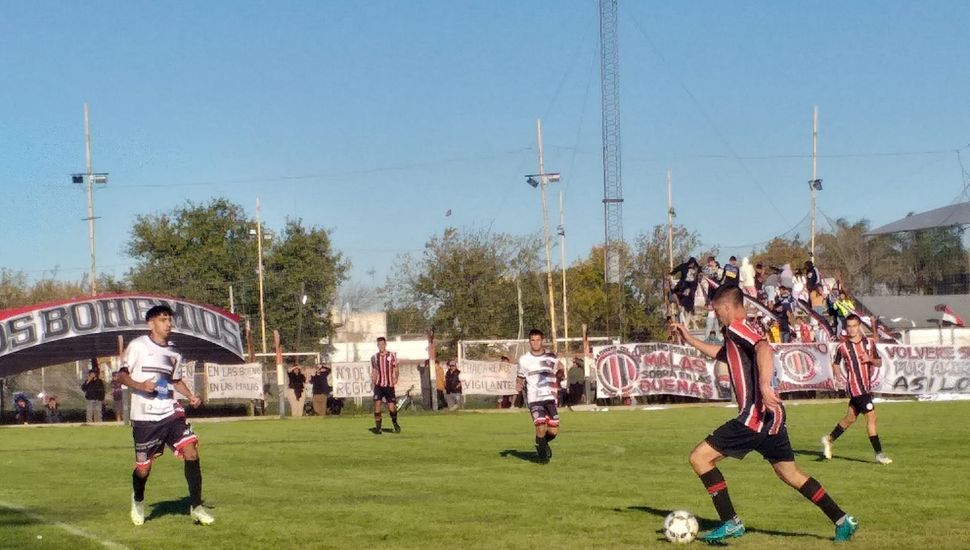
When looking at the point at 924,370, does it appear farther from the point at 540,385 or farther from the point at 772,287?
the point at 540,385

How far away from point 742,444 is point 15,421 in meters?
34.7

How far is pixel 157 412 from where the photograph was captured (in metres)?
11.7

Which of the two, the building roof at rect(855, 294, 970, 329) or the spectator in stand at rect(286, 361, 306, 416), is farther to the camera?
the building roof at rect(855, 294, 970, 329)

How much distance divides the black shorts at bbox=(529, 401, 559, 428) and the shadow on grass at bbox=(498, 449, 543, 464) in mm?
567

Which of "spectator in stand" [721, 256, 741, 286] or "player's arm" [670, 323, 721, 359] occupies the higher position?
"spectator in stand" [721, 256, 741, 286]

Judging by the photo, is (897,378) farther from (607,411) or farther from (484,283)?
(484,283)

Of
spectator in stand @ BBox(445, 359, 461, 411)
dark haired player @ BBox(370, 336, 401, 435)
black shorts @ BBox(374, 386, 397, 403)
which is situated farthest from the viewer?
spectator in stand @ BBox(445, 359, 461, 411)

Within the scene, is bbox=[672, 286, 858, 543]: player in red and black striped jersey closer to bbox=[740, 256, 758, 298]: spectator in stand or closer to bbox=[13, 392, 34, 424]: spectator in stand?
bbox=[740, 256, 758, 298]: spectator in stand

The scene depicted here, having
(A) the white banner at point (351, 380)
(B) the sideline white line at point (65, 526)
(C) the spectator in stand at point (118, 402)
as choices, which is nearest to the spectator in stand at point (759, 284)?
(A) the white banner at point (351, 380)

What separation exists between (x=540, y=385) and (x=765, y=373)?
8695mm

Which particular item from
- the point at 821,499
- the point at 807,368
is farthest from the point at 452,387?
the point at 821,499

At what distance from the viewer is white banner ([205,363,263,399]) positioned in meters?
37.5

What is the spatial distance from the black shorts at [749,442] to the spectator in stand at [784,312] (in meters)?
27.9

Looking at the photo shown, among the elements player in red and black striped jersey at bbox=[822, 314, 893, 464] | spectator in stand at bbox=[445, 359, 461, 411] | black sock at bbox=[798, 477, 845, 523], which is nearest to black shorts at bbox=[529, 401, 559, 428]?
player in red and black striped jersey at bbox=[822, 314, 893, 464]
